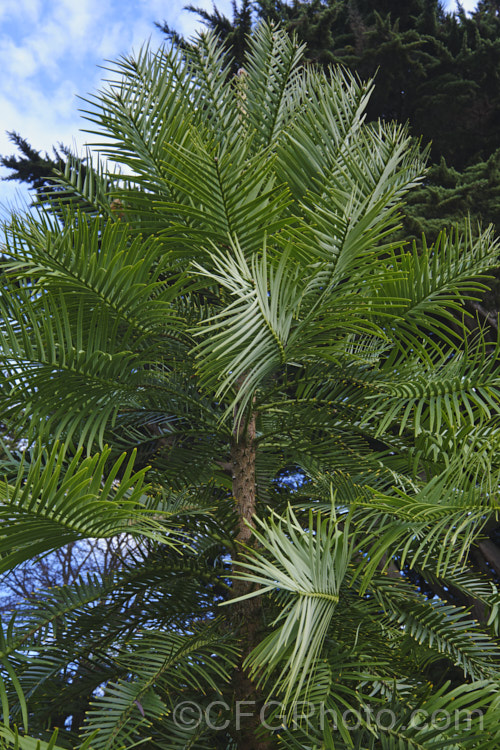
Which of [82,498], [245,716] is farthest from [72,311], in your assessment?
[245,716]

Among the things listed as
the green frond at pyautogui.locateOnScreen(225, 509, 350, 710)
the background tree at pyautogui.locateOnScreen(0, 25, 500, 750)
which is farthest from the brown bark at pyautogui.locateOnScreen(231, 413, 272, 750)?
the green frond at pyautogui.locateOnScreen(225, 509, 350, 710)

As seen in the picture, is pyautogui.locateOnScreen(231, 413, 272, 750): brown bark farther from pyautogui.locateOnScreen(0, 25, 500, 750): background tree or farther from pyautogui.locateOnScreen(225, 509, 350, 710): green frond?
pyautogui.locateOnScreen(225, 509, 350, 710): green frond

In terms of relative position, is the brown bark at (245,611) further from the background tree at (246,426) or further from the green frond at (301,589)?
the green frond at (301,589)

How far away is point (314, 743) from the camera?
3.49ft

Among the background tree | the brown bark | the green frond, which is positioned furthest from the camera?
the brown bark

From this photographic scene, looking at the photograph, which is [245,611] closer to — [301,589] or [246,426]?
[246,426]

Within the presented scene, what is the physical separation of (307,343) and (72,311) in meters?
0.58

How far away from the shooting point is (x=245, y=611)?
1376mm

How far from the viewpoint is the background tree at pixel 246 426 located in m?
0.99

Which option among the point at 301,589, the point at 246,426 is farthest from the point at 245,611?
the point at 301,589

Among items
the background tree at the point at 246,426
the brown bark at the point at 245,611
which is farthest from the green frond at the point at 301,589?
the brown bark at the point at 245,611

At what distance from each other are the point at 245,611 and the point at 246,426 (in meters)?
0.43

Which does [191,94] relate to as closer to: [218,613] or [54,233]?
[54,233]

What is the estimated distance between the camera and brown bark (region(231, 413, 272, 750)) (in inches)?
50.6
